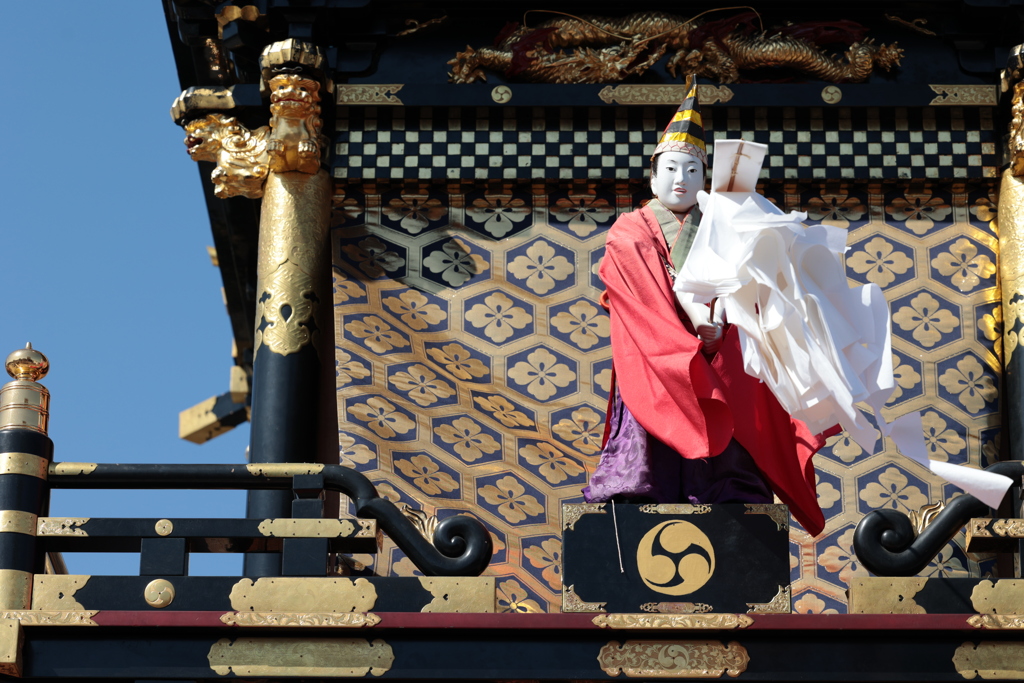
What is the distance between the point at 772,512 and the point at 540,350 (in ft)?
9.94

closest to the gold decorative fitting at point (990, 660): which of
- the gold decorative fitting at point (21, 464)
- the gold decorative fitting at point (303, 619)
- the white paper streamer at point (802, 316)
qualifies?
the white paper streamer at point (802, 316)

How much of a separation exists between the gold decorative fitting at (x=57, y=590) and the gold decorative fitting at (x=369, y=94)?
4223 millimetres

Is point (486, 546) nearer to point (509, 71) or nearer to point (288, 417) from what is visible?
point (288, 417)

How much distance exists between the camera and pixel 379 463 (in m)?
10.0

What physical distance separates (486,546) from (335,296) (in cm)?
324

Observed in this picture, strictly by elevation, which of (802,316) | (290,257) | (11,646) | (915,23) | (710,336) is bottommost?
(11,646)

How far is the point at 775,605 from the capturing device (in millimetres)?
7512

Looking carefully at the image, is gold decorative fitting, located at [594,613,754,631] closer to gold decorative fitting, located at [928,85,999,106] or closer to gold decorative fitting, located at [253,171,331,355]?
gold decorative fitting, located at [253,171,331,355]

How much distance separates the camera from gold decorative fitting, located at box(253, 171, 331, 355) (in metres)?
10.5

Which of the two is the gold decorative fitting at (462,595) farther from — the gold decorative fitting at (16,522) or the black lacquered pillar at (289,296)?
the black lacquered pillar at (289,296)

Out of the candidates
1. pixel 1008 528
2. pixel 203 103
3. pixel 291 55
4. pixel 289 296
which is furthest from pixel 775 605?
pixel 203 103

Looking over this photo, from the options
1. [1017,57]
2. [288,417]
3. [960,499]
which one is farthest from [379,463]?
[1017,57]

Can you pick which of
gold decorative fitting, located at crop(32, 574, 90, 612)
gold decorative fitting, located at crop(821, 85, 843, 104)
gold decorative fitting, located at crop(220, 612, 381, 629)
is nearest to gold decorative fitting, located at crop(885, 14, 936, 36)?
gold decorative fitting, located at crop(821, 85, 843, 104)

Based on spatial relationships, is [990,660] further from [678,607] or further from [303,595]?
[303,595]
